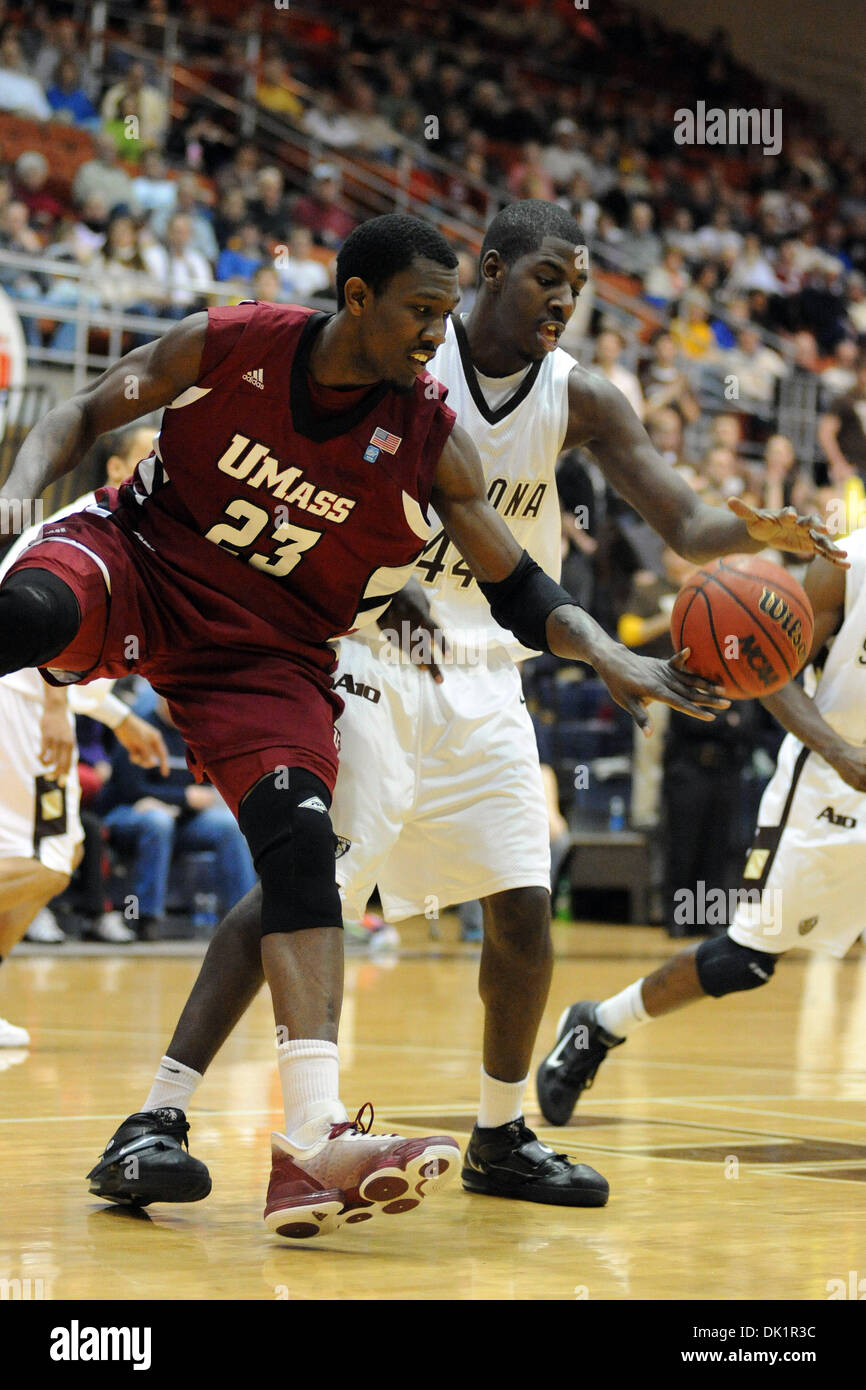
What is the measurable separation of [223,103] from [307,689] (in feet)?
44.8

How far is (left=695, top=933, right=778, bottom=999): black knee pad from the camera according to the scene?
497 cm

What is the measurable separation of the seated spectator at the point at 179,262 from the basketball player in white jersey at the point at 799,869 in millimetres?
7877

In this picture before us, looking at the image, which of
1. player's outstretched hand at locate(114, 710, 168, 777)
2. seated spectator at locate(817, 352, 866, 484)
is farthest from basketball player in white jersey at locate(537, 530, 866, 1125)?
seated spectator at locate(817, 352, 866, 484)

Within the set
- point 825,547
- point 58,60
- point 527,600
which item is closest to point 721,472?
point 58,60

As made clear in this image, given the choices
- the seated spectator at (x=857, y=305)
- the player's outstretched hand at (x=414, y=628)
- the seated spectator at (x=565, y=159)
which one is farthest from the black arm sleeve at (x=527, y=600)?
the seated spectator at (x=857, y=305)

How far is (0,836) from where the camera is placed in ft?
20.5

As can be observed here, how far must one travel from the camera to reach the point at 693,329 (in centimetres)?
1736

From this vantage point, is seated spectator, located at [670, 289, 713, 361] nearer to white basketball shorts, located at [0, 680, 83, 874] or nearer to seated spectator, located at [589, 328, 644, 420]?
seated spectator, located at [589, 328, 644, 420]

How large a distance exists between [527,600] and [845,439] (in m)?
13.0

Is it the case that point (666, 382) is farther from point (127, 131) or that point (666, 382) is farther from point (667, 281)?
point (127, 131)

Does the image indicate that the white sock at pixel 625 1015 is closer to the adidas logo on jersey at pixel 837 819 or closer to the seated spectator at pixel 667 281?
the adidas logo on jersey at pixel 837 819

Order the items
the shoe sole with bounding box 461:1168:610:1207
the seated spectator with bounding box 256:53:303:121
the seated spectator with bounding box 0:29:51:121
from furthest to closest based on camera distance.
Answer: the seated spectator with bounding box 256:53:303:121
the seated spectator with bounding box 0:29:51:121
the shoe sole with bounding box 461:1168:610:1207

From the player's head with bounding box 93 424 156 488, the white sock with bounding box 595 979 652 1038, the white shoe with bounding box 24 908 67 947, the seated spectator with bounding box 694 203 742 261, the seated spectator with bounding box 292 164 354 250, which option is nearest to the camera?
the white sock with bounding box 595 979 652 1038

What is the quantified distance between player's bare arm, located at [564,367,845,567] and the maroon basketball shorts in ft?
3.11
